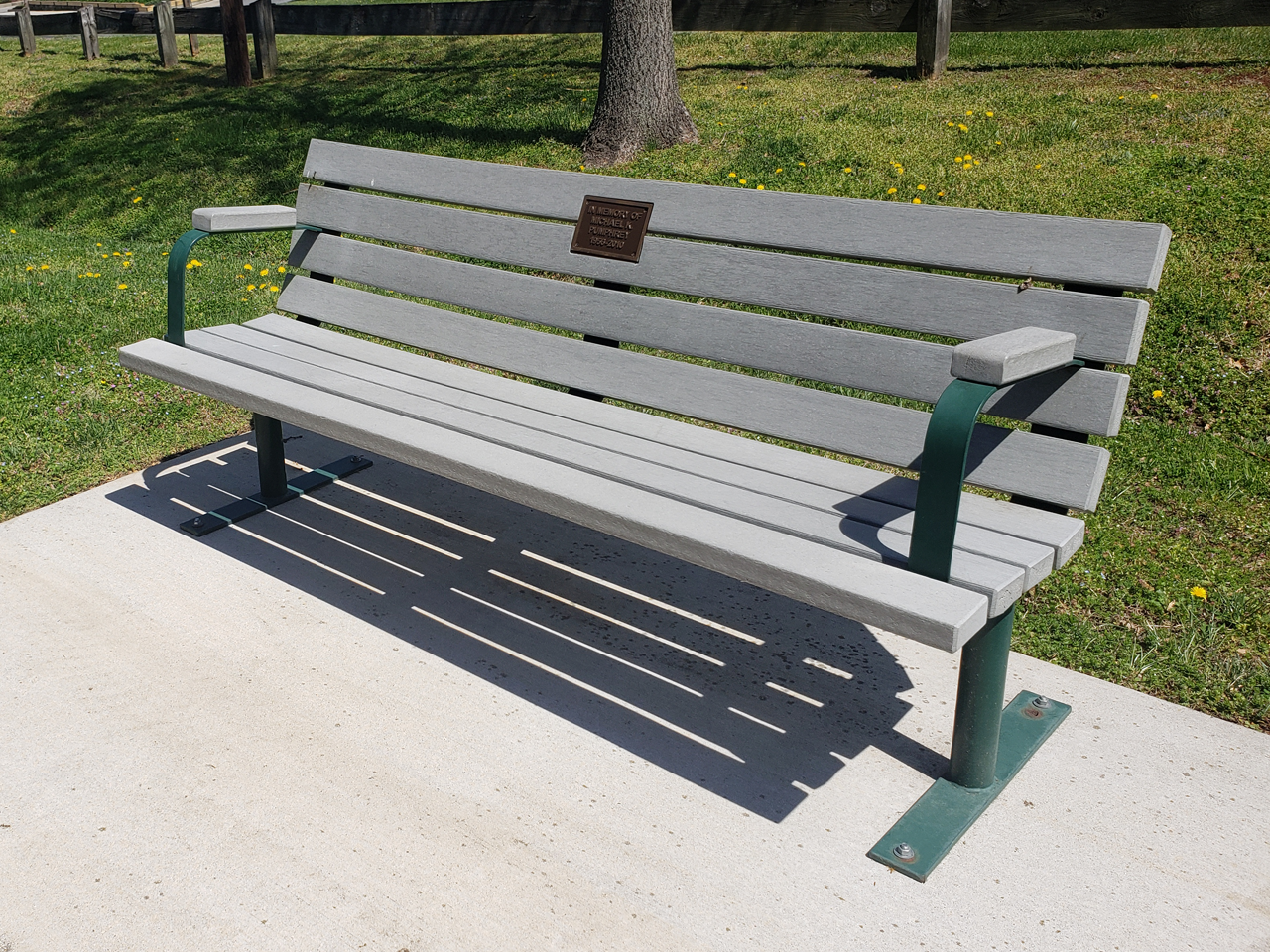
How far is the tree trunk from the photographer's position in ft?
21.1

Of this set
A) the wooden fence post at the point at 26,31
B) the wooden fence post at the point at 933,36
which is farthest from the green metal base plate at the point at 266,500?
the wooden fence post at the point at 26,31

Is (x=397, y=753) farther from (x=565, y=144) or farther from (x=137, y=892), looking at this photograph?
(x=565, y=144)

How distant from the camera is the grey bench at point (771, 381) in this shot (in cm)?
222

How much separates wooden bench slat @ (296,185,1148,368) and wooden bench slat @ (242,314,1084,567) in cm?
36

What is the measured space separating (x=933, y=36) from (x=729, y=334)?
488cm

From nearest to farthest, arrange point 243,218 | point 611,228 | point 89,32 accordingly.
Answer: point 611,228 < point 243,218 < point 89,32

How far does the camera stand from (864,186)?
18.0 ft

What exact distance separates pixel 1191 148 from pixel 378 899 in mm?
5014

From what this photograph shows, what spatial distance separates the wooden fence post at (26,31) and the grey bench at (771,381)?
38.9 feet

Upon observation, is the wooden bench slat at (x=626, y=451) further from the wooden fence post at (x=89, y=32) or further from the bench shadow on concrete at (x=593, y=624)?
the wooden fence post at (x=89, y=32)

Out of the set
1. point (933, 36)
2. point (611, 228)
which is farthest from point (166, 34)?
point (611, 228)

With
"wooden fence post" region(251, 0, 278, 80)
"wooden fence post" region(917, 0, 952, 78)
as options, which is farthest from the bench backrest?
"wooden fence post" region(251, 0, 278, 80)

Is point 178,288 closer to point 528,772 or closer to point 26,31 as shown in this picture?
point 528,772

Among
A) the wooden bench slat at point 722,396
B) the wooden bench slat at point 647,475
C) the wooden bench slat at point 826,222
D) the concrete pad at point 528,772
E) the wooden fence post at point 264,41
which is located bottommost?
the concrete pad at point 528,772
